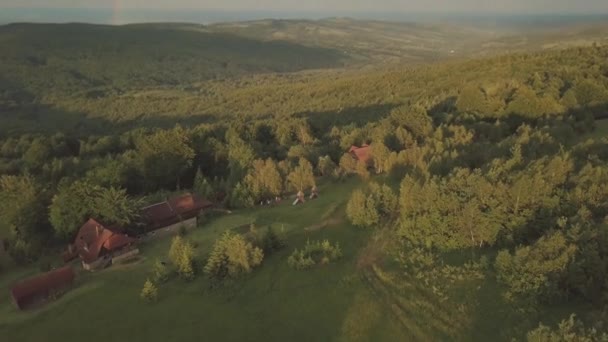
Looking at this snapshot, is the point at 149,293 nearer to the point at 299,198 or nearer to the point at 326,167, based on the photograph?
the point at 299,198

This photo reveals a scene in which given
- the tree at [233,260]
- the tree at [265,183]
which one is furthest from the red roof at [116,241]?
the tree at [265,183]

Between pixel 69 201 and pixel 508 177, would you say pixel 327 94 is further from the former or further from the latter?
pixel 508 177

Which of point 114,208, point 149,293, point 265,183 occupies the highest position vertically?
point 265,183

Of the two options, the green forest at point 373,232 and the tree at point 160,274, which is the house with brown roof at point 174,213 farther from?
the tree at point 160,274

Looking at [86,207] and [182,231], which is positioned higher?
[86,207]

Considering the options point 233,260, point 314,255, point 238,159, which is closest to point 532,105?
point 238,159

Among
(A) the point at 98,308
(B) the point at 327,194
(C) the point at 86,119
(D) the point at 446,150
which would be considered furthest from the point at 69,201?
(C) the point at 86,119
